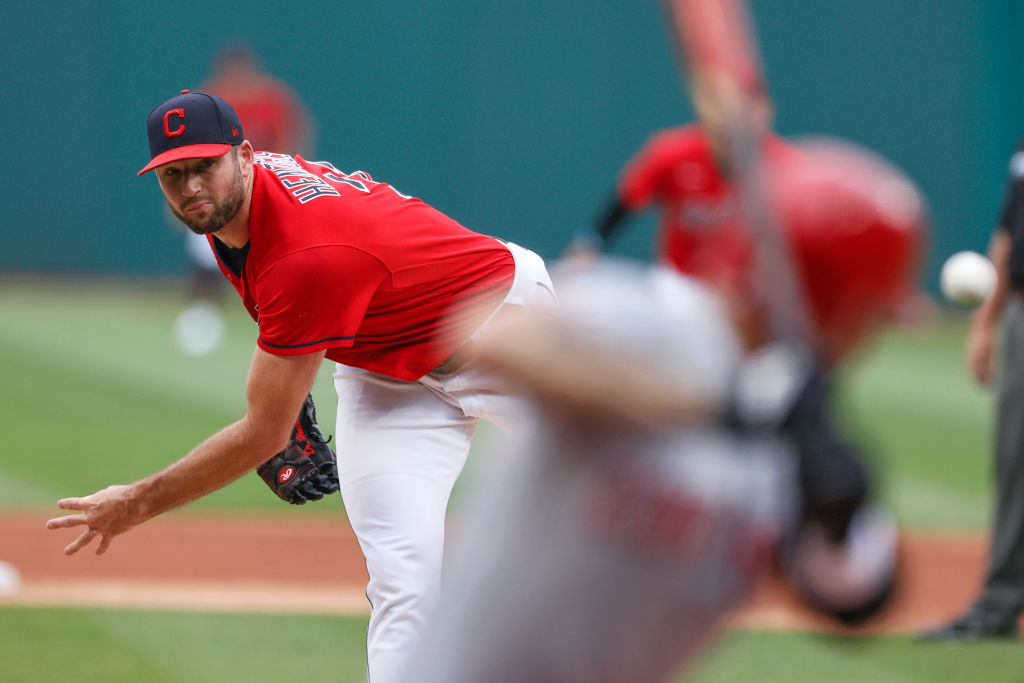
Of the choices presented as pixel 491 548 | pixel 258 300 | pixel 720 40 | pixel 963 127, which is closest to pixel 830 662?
pixel 258 300

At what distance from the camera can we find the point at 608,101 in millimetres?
19250

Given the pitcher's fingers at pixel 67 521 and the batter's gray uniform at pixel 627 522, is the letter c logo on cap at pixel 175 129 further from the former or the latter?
the batter's gray uniform at pixel 627 522

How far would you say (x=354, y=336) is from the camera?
4.03 metres

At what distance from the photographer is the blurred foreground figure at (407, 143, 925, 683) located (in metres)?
2.05

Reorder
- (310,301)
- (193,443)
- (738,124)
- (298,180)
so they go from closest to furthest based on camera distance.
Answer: (738,124) → (310,301) → (298,180) → (193,443)

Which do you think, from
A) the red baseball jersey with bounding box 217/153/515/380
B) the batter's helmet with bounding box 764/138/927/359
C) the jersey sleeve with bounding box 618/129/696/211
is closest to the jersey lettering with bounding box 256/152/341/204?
the red baseball jersey with bounding box 217/153/515/380

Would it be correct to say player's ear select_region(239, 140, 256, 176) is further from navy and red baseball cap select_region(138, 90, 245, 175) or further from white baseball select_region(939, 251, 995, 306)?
white baseball select_region(939, 251, 995, 306)

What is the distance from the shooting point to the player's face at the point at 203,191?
3.96m

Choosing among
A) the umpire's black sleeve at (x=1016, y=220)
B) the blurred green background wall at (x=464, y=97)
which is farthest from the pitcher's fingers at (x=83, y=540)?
the blurred green background wall at (x=464, y=97)

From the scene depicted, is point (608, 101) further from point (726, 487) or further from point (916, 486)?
point (726, 487)

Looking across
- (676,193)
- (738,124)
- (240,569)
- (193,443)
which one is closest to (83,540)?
(738,124)

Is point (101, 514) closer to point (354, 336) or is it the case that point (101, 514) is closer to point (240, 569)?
point (354, 336)

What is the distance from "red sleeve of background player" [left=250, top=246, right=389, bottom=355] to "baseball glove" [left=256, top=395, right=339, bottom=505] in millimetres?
547

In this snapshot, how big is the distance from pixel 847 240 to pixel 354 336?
217 centimetres
